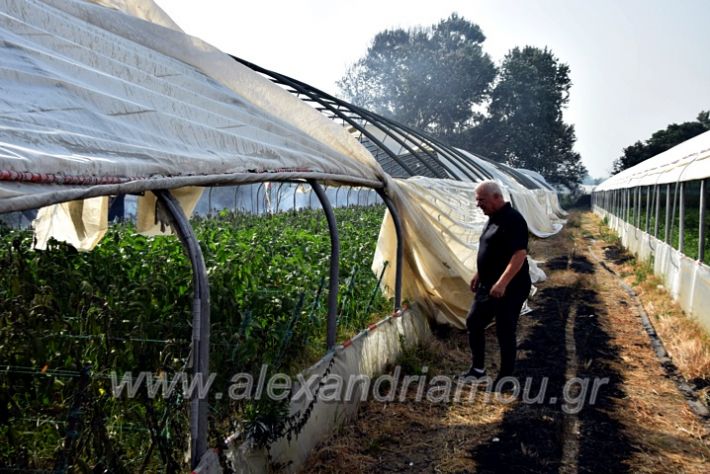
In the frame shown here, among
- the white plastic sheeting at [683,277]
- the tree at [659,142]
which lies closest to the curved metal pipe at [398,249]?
the white plastic sheeting at [683,277]

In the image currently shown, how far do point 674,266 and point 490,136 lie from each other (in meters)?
39.6

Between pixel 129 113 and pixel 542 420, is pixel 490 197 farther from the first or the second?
pixel 129 113

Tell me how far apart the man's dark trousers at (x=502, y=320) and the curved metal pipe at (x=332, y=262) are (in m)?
1.37

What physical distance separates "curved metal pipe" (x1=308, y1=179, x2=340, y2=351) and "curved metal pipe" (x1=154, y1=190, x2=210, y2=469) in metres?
1.61

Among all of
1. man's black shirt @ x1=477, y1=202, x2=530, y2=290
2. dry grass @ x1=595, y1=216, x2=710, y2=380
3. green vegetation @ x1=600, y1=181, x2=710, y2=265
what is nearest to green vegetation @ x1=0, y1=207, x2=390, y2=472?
man's black shirt @ x1=477, y1=202, x2=530, y2=290

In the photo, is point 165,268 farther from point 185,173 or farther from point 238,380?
point 185,173

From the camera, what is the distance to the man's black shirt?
509 centimetres

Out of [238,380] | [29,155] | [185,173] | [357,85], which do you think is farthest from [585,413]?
[357,85]

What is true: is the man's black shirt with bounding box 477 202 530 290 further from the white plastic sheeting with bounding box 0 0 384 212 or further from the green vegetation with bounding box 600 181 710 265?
the green vegetation with bounding box 600 181 710 265

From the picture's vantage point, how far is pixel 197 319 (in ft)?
9.20

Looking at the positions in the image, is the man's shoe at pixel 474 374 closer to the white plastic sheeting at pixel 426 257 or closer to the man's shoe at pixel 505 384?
the man's shoe at pixel 505 384

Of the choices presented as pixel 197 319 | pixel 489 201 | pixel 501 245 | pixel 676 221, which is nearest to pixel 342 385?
pixel 501 245

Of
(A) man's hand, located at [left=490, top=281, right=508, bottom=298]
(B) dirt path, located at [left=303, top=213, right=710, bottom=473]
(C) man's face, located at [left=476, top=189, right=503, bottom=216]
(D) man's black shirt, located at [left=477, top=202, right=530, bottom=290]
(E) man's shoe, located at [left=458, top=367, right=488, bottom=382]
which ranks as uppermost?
(C) man's face, located at [left=476, top=189, right=503, bottom=216]

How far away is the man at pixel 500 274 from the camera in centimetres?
508
